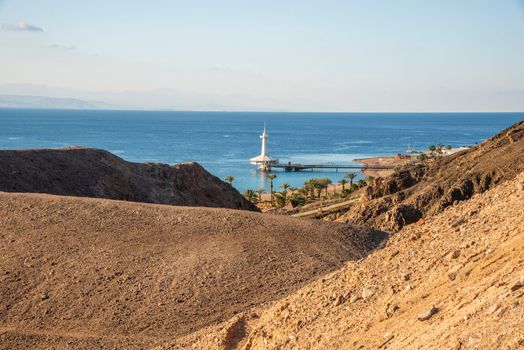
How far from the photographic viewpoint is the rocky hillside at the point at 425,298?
920cm

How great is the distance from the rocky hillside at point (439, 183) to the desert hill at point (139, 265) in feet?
18.8

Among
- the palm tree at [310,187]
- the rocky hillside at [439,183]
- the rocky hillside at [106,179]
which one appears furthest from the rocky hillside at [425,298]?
the palm tree at [310,187]

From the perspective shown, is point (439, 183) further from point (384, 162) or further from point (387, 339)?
point (384, 162)

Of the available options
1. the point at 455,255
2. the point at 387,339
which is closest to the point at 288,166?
the point at 455,255

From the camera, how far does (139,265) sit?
2083 cm

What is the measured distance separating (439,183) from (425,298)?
2185cm

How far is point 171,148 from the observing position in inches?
5817

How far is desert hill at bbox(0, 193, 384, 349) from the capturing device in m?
18.3

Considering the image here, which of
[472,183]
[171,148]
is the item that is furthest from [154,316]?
[171,148]

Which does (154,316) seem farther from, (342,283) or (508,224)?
(508,224)

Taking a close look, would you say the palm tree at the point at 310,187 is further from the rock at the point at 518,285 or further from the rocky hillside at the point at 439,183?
the rock at the point at 518,285

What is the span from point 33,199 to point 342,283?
14364 millimetres

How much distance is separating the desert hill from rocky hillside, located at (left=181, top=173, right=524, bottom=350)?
12.2 feet

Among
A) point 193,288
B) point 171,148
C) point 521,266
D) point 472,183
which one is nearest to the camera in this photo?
point 521,266
